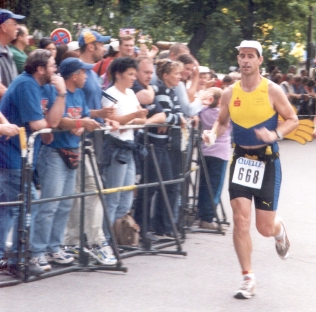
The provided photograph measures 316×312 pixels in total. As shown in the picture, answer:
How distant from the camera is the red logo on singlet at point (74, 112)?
7188 mm

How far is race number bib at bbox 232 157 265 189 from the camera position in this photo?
6.76 m

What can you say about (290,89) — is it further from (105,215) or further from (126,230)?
(105,215)

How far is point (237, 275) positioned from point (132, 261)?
3.30ft

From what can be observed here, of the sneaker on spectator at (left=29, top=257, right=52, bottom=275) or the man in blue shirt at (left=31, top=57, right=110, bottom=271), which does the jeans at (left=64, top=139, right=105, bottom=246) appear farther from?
the sneaker on spectator at (left=29, top=257, right=52, bottom=275)

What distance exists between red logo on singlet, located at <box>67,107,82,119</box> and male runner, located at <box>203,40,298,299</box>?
1.15 metres

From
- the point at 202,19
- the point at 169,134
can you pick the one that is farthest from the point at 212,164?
the point at 202,19

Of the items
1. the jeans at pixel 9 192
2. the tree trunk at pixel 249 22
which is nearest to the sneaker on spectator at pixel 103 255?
the jeans at pixel 9 192

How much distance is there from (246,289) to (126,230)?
1.83m

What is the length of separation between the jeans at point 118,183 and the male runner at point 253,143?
112 cm

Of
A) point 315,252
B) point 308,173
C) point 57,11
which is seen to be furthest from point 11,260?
point 57,11

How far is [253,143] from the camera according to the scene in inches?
268

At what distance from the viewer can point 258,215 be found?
6965 mm

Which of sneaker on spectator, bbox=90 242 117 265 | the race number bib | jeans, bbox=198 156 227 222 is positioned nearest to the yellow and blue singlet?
the race number bib

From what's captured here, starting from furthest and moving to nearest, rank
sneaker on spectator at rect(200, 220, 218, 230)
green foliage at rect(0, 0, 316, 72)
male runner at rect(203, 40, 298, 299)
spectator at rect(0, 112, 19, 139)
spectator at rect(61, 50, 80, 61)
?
green foliage at rect(0, 0, 316, 72)
sneaker on spectator at rect(200, 220, 218, 230)
spectator at rect(61, 50, 80, 61)
male runner at rect(203, 40, 298, 299)
spectator at rect(0, 112, 19, 139)
